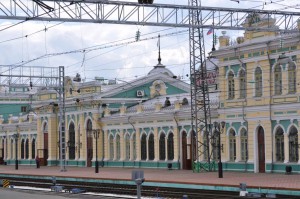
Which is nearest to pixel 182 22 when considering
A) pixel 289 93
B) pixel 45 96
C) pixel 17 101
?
pixel 289 93

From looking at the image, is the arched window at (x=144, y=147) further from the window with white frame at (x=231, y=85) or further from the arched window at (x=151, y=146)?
the window with white frame at (x=231, y=85)

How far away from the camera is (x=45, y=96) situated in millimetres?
63781

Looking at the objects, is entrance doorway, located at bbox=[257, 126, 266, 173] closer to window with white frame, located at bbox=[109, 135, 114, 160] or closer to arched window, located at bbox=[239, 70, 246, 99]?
arched window, located at bbox=[239, 70, 246, 99]

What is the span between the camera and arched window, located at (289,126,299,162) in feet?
119

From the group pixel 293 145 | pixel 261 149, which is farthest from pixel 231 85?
pixel 293 145

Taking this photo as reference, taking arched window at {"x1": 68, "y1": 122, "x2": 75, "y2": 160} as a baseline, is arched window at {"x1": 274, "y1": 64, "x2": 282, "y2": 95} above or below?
above

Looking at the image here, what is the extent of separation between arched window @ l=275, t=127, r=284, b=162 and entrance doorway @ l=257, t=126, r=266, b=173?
1072 mm

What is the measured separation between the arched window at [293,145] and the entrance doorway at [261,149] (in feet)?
7.06

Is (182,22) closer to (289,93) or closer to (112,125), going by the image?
(289,93)

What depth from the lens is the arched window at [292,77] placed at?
36.4 meters

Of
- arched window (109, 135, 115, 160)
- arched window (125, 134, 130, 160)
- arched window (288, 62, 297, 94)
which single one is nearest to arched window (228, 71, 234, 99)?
arched window (288, 62, 297, 94)

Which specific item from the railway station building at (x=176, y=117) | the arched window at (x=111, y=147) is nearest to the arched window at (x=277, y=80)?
the railway station building at (x=176, y=117)

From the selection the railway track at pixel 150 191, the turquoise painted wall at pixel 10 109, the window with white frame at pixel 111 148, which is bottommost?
the railway track at pixel 150 191

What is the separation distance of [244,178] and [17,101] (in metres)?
48.6
